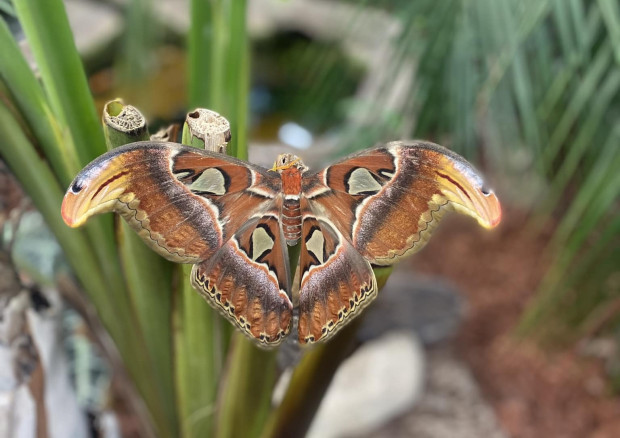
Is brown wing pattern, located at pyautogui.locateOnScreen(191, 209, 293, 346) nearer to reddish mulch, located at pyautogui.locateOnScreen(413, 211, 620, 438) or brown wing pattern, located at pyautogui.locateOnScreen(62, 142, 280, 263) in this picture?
brown wing pattern, located at pyautogui.locateOnScreen(62, 142, 280, 263)

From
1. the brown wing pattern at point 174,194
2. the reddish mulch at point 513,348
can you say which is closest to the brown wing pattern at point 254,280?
the brown wing pattern at point 174,194

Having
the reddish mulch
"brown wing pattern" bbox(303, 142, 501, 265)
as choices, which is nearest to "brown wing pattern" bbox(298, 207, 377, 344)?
"brown wing pattern" bbox(303, 142, 501, 265)

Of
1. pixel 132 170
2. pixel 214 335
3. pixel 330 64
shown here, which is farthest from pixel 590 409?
pixel 132 170

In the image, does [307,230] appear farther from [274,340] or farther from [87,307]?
[87,307]

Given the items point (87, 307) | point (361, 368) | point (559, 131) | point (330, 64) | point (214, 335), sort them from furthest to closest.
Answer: point (361, 368), point (330, 64), point (559, 131), point (87, 307), point (214, 335)

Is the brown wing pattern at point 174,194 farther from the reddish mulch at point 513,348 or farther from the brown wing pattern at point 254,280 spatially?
the reddish mulch at point 513,348

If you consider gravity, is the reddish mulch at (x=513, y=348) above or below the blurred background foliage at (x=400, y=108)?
below
